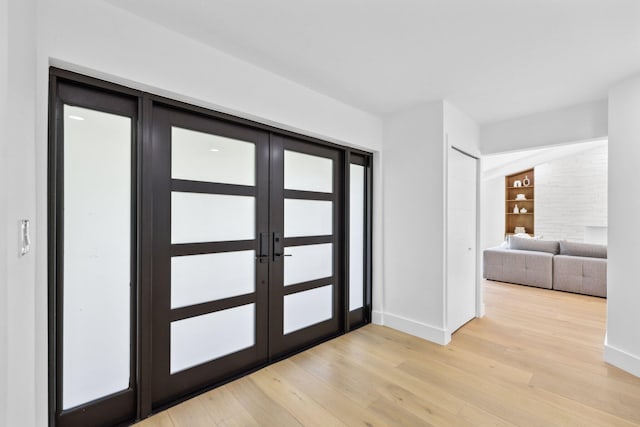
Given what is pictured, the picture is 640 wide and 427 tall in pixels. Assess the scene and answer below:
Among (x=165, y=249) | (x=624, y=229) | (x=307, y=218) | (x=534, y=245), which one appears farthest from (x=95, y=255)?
(x=534, y=245)

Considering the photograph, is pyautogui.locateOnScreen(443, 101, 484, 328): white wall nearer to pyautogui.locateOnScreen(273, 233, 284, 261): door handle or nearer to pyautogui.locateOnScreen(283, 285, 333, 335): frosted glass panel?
pyautogui.locateOnScreen(283, 285, 333, 335): frosted glass panel

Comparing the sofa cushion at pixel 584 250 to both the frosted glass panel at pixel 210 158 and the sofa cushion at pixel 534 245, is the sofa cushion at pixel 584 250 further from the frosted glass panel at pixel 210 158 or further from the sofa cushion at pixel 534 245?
the frosted glass panel at pixel 210 158

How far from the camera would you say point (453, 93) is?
2.84m

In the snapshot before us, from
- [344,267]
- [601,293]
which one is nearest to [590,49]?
[344,267]

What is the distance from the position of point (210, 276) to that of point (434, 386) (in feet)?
6.32

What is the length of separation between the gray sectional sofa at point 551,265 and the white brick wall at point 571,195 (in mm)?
2268

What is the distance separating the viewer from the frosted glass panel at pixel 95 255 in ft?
5.41

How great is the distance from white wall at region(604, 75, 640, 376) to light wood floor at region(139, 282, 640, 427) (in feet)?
0.78

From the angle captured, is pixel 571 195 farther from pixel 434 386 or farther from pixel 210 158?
pixel 210 158

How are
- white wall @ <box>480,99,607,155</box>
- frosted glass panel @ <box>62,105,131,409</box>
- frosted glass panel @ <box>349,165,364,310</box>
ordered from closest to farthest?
1. frosted glass panel @ <box>62,105,131,409</box>
2. white wall @ <box>480,99,607,155</box>
3. frosted glass panel @ <box>349,165,364,310</box>

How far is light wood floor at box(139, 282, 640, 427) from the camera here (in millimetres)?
1888
